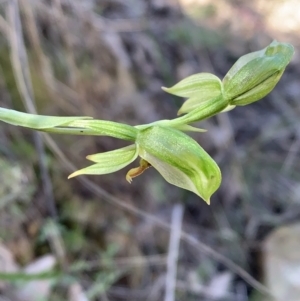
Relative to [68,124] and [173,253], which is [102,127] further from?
[173,253]

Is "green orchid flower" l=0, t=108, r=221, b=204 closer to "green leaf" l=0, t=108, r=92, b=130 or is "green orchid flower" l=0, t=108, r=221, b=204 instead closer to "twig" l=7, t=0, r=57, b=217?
"green leaf" l=0, t=108, r=92, b=130

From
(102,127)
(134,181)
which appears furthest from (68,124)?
(134,181)

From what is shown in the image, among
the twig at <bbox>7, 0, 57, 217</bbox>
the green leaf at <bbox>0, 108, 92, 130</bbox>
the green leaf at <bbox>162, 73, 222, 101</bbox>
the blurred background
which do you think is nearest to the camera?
the green leaf at <bbox>0, 108, 92, 130</bbox>

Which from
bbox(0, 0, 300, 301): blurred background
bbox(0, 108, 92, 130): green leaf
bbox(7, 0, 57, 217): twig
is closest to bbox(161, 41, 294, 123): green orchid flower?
bbox(0, 108, 92, 130): green leaf

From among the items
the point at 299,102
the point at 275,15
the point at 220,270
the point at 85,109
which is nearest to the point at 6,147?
the point at 85,109

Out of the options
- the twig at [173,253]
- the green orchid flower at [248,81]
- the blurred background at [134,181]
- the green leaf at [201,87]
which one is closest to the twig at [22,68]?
the blurred background at [134,181]

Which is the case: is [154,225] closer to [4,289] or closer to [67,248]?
[67,248]
